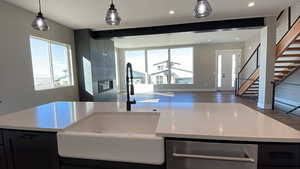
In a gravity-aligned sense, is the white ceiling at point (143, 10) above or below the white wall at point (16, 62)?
above

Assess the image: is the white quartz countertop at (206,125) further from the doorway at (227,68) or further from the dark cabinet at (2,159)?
the doorway at (227,68)

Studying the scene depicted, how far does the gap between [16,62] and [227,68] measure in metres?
8.59

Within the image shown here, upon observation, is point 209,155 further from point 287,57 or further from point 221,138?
point 287,57

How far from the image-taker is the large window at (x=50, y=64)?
3707 mm

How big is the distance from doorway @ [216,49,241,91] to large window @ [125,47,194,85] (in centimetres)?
148

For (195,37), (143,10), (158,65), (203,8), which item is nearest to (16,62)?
(143,10)

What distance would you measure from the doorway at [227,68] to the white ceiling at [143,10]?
4.18 metres

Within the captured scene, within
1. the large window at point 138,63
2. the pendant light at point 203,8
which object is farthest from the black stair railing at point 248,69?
the pendant light at point 203,8

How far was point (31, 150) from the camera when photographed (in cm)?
107

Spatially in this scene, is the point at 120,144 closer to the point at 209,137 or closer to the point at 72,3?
the point at 209,137

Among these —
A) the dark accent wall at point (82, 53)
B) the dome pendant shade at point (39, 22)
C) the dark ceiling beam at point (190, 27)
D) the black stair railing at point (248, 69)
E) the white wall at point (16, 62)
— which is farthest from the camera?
the black stair railing at point (248, 69)

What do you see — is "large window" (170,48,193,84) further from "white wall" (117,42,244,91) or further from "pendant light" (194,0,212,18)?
"pendant light" (194,0,212,18)

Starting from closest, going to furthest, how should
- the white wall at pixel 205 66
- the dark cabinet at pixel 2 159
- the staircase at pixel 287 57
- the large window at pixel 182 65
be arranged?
the dark cabinet at pixel 2 159
the staircase at pixel 287 57
the white wall at pixel 205 66
the large window at pixel 182 65

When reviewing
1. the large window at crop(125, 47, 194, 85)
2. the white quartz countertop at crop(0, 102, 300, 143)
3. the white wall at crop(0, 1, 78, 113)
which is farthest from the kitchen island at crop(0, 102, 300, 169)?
the large window at crop(125, 47, 194, 85)
